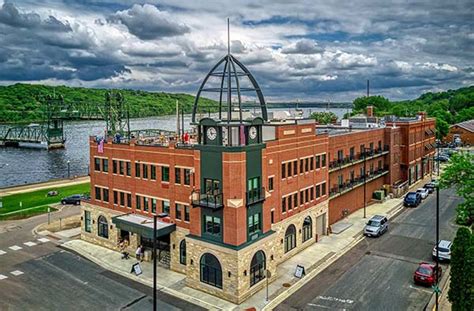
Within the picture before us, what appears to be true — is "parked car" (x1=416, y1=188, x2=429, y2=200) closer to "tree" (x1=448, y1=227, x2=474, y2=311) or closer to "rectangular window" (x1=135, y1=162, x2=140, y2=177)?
"tree" (x1=448, y1=227, x2=474, y2=311)

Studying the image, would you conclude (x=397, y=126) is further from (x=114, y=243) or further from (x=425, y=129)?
(x=114, y=243)

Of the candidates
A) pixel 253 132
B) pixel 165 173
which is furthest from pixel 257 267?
pixel 165 173

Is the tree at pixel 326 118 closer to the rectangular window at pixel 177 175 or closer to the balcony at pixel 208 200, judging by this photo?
the rectangular window at pixel 177 175

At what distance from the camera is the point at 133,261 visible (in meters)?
38.2

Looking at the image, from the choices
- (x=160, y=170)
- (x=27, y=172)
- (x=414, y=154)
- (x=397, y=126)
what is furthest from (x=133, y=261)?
(x=27, y=172)

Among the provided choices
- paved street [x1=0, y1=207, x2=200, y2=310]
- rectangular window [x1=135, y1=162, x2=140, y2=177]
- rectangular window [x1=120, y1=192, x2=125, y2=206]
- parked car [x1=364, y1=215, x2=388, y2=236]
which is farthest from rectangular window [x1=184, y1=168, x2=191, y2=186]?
parked car [x1=364, y1=215, x2=388, y2=236]

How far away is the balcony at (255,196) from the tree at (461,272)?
543 inches

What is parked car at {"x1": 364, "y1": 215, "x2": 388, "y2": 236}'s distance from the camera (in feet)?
146

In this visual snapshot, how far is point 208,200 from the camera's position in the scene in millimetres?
31250

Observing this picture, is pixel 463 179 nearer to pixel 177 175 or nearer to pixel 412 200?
pixel 177 175

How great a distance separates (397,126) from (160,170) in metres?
46.1

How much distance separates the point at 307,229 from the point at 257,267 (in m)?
10.8

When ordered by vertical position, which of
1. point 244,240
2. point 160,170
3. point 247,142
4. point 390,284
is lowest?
point 390,284

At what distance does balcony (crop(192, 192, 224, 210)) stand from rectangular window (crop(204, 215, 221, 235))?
137cm
